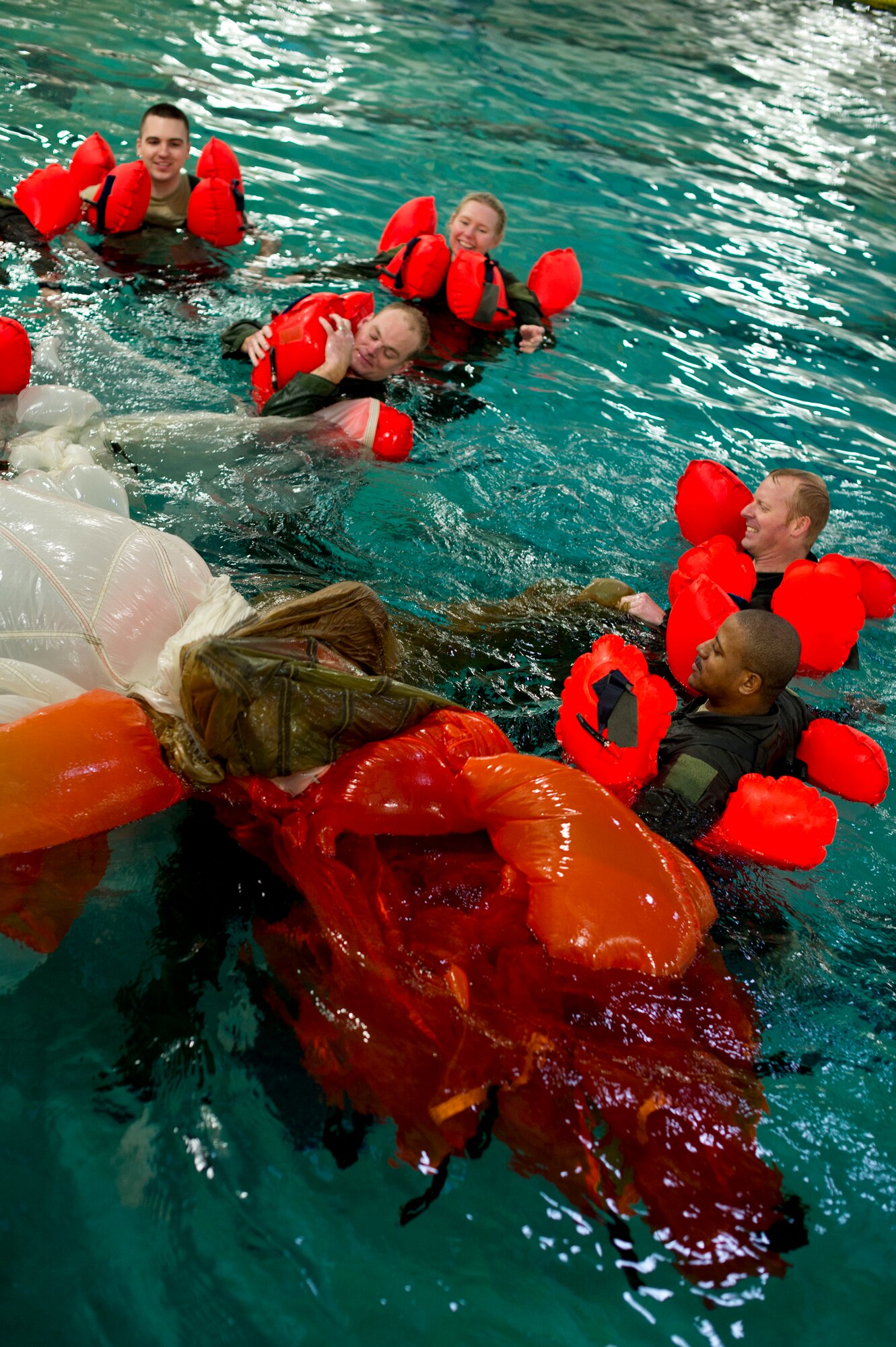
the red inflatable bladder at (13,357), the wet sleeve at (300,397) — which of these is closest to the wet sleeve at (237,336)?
the wet sleeve at (300,397)

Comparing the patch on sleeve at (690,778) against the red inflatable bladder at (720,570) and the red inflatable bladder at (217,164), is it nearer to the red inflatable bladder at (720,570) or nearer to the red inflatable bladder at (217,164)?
the red inflatable bladder at (720,570)

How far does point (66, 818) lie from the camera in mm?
2309

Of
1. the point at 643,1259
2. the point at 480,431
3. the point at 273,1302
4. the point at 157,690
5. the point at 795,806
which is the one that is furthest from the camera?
the point at 480,431

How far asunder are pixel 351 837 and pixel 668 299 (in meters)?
6.52

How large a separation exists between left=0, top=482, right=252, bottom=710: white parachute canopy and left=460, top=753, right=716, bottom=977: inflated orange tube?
0.82m

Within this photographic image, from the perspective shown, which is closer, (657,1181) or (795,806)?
(657,1181)

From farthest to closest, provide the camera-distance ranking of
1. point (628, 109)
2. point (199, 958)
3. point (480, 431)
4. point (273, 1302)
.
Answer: point (628, 109), point (480, 431), point (199, 958), point (273, 1302)

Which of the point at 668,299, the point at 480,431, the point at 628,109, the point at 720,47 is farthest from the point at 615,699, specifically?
the point at 720,47

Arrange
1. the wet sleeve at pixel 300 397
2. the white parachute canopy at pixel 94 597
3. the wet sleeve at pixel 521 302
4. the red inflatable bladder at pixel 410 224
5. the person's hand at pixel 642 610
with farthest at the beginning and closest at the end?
the red inflatable bladder at pixel 410 224
the wet sleeve at pixel 521 302
the wet sleeve at pixel 300 397
the person's hand at pixel 642 610
the white parachute canopy at pixel 94 597

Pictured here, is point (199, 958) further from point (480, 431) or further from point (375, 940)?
point (480, 431)

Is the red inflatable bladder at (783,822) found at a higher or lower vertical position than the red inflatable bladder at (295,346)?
lower

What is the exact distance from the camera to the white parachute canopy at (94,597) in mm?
2469

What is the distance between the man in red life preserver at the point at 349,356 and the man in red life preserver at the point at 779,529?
170cm

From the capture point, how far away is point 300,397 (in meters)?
4.56
